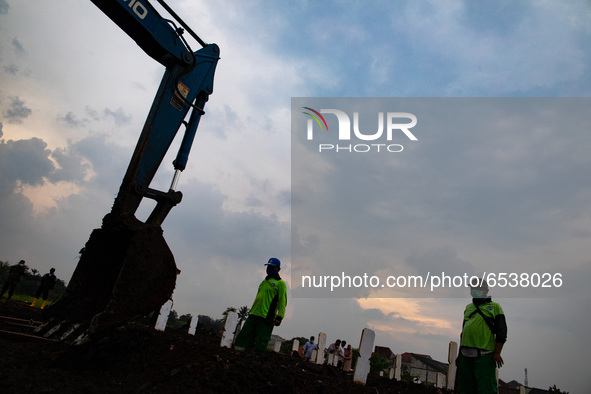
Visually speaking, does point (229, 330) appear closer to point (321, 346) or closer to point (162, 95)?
point (321, 346)

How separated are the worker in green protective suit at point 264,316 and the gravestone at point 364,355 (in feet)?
6.55

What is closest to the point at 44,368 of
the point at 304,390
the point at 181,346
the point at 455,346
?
the point at 181,346

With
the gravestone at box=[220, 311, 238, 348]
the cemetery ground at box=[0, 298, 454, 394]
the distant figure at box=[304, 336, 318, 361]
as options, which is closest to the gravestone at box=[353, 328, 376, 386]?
the cemetery ground at box=[0, 298, 454, 394]

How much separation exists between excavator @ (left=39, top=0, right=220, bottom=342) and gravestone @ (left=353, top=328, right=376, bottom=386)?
3994 mm

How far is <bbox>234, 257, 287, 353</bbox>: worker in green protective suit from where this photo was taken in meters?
5.10

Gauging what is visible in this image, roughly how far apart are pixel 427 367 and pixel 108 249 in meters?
71.1

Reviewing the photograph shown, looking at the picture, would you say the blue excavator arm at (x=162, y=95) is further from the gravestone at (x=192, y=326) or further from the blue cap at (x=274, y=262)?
the gravestone at (x=192, y=326)

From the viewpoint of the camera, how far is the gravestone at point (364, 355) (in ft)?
20.3

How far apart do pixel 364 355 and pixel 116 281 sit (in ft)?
15.2

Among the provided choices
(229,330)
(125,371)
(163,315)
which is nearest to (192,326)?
(163,315)

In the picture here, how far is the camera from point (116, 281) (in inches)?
132

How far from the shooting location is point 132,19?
466 cm

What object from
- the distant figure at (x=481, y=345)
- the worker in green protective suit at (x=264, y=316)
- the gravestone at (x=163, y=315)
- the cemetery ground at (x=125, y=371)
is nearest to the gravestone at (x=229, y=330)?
the gravestone at (x=163, y=315)

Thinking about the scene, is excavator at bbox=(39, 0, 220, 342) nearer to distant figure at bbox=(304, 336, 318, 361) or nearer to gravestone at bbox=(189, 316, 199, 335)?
gravestone at bbox=(189, 316, 199, 335)
